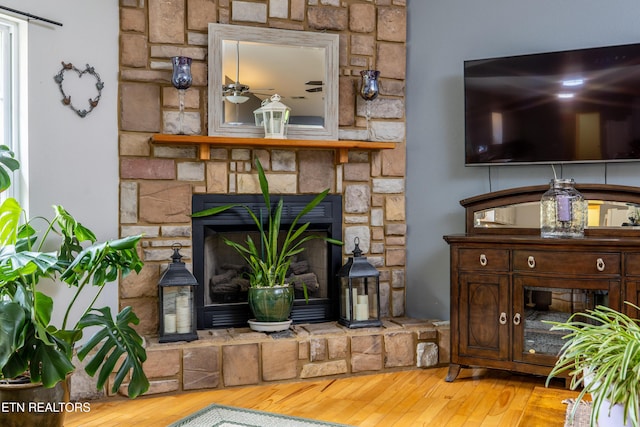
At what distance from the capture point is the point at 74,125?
3.23 meters

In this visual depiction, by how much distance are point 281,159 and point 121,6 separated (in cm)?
124

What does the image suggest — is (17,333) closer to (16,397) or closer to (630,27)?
(16,397)

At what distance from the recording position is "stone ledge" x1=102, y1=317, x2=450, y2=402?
3213 mm

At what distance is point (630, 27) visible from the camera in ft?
11.2

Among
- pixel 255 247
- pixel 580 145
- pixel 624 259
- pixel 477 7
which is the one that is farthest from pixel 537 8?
pixel 255 247

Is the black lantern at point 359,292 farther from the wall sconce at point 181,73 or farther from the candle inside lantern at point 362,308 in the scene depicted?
the wall sconce at point 181,73

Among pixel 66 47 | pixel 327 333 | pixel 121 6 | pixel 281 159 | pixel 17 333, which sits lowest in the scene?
pixel 327 333

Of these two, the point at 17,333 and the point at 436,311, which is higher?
the point at 17,333

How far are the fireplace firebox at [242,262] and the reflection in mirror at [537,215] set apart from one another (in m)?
0.92

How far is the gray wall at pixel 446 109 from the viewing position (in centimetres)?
367

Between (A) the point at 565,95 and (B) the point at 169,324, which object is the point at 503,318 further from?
(B) the point at 169,324

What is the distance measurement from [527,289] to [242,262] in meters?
1.69
